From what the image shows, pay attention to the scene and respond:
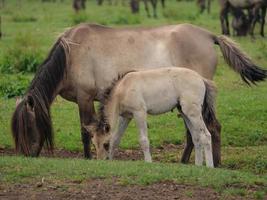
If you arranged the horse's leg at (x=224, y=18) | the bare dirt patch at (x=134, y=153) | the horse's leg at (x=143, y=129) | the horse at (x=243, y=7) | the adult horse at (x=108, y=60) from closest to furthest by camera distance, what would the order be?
the horse's leg at (x=143, y=129), the adult horse at (x=108, y=60), the bare dirt patch at (x=134, y=153), the horse at (x=243, y=7), the horse's leg at (x=224, y=18)

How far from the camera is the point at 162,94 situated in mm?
10555

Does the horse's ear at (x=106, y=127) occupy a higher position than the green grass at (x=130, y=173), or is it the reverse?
the horse's ear at (x=106, y=127)

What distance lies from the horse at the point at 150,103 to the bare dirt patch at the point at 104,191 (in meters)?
1.67

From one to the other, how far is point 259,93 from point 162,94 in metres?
6.48

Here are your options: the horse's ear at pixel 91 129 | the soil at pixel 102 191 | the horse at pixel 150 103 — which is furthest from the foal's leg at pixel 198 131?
the soil at pixel 102 191

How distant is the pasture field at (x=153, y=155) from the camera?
28.4 ft

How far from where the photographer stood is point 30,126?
10.7 m

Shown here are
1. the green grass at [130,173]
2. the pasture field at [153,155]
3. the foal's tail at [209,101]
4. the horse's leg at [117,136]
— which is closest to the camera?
the pasture field at [153,155]

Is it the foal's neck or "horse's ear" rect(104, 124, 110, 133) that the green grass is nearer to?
"horse's ear" rect(104, 124, 110, 133)

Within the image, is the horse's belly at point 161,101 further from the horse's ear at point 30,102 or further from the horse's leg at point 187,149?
the horse's ear at point 30,102

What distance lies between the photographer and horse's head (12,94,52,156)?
34.9 ft

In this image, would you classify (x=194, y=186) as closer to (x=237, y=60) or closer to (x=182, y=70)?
(x=182, y=70)

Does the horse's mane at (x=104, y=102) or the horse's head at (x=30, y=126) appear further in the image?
the horse's head at (x=30, y=126)

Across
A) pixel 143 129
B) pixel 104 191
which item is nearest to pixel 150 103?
pixel 143 129
